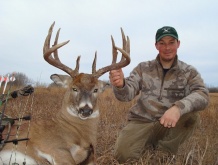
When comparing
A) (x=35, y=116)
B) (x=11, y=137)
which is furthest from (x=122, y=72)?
(x=35, y=116)

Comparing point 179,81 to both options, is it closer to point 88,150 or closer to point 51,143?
point 88,150

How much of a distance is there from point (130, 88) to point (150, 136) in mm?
→ 880

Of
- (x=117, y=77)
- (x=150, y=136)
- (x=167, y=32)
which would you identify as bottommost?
(x=150, y=136)

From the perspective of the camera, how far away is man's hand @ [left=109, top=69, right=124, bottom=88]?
4.91m

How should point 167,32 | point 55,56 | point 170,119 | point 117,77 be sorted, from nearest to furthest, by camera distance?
point 170,119, point 117,77, point 55,56, point 167,32

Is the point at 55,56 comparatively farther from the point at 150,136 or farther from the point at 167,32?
the point at 150,136

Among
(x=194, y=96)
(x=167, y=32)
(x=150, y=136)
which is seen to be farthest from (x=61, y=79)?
(x=194, y=96)

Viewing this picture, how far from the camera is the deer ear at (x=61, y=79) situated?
222 inches

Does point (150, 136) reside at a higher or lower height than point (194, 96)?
lower

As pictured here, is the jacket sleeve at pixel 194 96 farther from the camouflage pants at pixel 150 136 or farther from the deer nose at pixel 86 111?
the deer nose at pixel 86 111

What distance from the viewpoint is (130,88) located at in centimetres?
538

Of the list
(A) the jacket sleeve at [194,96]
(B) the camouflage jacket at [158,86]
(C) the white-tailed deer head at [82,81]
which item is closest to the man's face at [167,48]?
(B) the camouflage jacket at [158,86]

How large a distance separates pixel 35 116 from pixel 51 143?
316 cm

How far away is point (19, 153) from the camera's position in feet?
14.2
